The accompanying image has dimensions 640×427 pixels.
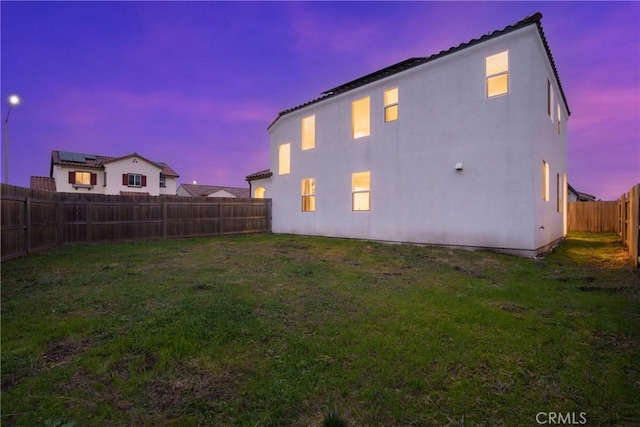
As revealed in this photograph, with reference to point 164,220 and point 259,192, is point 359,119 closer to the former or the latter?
point 259,192

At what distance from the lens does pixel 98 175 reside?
28844mm

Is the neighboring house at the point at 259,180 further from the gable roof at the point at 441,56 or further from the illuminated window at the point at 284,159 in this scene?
the gable roof at the point at 441,56

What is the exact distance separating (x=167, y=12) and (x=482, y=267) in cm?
1907

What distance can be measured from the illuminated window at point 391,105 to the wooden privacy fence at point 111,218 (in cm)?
815

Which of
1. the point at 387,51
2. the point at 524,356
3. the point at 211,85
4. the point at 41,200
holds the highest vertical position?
the point at 211,85

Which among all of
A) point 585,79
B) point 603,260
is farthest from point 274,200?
point 585,79

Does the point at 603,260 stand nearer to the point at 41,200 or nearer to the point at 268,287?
the point at 268,287

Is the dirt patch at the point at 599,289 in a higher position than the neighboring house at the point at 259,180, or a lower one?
lower

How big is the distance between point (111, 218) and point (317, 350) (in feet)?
39.9

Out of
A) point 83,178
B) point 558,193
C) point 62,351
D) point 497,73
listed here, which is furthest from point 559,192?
point 83,178

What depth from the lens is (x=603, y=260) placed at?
7.74 m

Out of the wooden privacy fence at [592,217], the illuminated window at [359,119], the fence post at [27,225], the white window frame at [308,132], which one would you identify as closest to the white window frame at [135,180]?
the white window frame at [308,132]

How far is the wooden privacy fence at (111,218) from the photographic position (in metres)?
7.54

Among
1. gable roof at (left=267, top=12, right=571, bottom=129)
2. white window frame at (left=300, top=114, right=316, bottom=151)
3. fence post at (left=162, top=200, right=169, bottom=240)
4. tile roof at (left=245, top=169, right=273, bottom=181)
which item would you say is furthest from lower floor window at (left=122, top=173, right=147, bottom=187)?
gable roof at (left=267, top=12, right=571, bottom=129)
